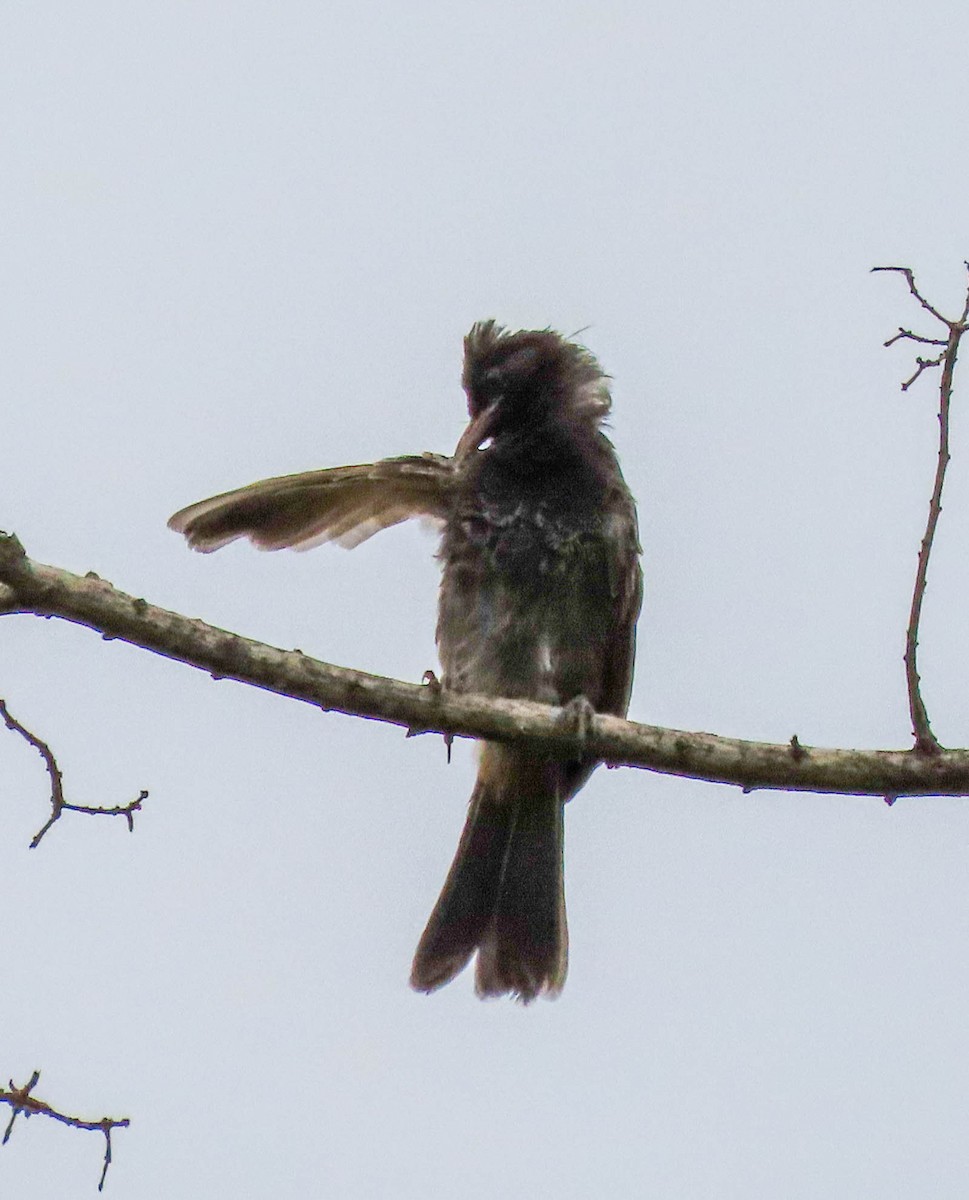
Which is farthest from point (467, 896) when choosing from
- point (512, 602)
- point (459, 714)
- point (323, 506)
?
point (459, 714)

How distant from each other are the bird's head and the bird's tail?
3.82 ft

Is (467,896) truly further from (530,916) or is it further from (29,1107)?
(29,1107)

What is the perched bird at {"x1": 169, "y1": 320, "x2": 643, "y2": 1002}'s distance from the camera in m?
5.32

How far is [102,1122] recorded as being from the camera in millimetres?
3367

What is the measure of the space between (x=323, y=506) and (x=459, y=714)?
5.32ft

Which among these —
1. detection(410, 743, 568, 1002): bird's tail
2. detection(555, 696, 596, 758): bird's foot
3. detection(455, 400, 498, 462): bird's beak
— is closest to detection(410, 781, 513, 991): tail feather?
detection(410, 743, 568, 1002): bird's tail

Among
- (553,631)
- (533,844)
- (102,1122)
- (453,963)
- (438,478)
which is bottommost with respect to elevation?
(102,1122)

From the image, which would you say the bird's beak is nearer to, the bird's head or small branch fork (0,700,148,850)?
the bird's head

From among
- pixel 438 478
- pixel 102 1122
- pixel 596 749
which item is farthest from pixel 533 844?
pixel 102 1122

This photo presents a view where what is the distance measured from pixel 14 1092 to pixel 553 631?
8.60 ft

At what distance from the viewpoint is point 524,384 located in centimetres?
581

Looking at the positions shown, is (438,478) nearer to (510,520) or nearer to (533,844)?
(510,520)

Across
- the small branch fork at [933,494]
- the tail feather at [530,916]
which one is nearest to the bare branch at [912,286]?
the small branch fork at [933,494]

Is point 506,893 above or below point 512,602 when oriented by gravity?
below
